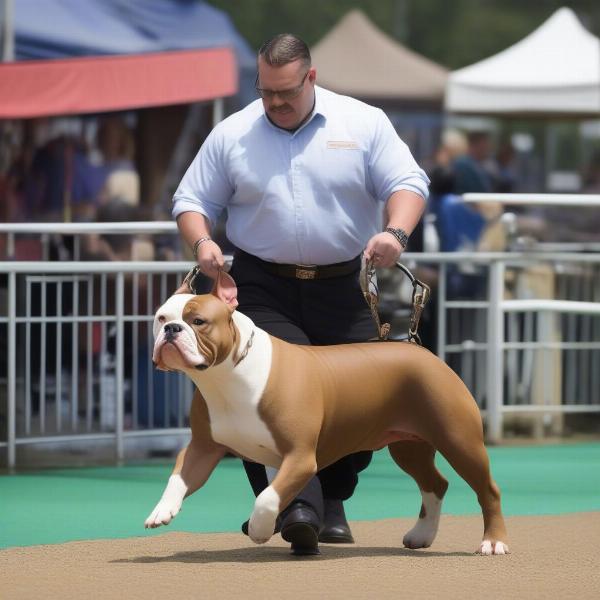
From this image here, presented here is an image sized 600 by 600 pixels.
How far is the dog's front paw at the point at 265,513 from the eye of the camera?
6207mm

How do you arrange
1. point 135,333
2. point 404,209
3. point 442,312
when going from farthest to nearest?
point 442,312 < point 135,333 < point 404,209

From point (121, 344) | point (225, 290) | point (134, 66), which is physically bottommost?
point (121, 344)

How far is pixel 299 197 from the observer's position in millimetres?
6844

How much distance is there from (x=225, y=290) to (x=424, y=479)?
1.24 m

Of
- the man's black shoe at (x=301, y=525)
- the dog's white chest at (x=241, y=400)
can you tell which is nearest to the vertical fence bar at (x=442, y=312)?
the man's black shoe at (x=301, y=525)

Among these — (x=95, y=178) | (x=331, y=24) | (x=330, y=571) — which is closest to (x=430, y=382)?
(x=330, y=571)

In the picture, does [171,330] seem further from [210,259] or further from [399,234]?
[399,234]

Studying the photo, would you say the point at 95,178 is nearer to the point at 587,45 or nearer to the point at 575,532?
the point at 587,45

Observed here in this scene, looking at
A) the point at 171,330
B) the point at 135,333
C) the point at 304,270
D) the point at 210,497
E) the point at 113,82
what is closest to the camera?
the point at 171,330

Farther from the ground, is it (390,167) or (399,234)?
(390,167)

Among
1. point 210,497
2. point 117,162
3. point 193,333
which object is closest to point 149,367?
point 210,497

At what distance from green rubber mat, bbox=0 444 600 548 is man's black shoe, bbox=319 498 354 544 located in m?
0.79

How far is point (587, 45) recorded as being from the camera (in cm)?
1916

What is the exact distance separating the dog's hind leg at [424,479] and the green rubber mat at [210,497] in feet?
3.96
